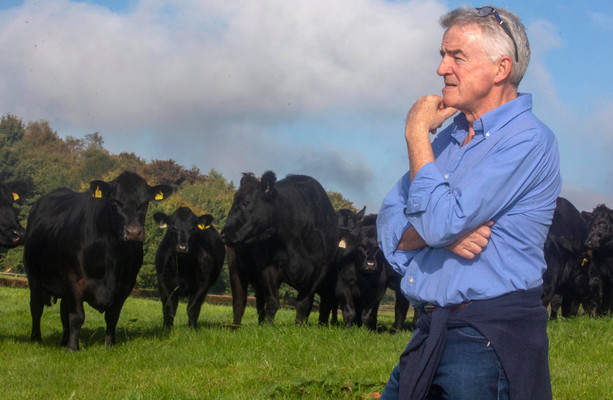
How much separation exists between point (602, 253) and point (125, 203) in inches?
392

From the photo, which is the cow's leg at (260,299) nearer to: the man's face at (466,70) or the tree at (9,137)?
the man's face at (466,70)

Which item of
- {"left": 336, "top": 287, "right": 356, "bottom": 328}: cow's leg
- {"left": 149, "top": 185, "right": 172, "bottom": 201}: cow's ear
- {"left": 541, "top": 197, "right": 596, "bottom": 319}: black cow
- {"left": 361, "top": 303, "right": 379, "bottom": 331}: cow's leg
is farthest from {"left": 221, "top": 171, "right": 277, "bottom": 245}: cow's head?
{"left": 541, "top": 197, "right": 596, "bottom": 319}: black cow

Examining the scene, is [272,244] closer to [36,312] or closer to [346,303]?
[346,303]

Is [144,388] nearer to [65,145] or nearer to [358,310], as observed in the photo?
[358,310]

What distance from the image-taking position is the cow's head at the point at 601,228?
14727 mm

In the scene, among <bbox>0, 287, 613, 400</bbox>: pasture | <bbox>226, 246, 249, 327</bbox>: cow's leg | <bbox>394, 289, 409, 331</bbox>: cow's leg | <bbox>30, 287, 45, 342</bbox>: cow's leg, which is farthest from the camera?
<bbox>394, 289, 409, 331</bbox>: cow's leg

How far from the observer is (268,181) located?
1178cm

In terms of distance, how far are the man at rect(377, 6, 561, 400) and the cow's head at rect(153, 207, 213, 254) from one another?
9.69 metres

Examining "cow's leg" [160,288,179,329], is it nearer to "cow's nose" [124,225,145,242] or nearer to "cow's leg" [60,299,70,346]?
"cow's leg" [60,299,70,346]

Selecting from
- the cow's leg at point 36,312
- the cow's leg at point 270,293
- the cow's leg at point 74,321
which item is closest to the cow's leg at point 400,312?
the cow's leg at point 270,293

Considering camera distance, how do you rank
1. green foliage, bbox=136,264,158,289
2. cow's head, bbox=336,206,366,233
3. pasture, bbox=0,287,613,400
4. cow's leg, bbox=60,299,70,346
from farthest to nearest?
green foliage, bbox=136,264,158,289 → cow's head, bbox=336,206,366,233 → cow's leg, bbox=60,299,70,346 → pasture, bbox=0,287,613,400

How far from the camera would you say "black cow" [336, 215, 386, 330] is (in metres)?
12.1

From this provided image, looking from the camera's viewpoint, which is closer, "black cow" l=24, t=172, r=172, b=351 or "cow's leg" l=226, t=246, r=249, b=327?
"black cow" l=24, t=172, r=172, b=351

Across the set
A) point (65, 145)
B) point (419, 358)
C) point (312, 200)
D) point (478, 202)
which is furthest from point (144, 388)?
point (65, 145)
